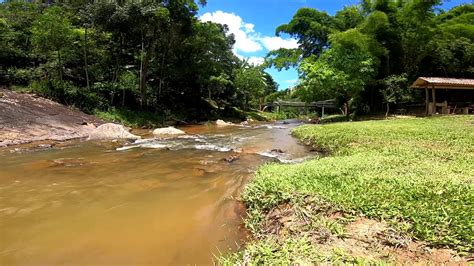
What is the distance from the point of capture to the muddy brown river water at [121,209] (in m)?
4.03

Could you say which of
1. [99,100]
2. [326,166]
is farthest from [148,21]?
[326,166]

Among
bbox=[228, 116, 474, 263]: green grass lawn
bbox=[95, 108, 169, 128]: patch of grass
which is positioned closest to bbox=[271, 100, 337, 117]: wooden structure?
bbox=[95, 108, 169, 128]: patch of grass

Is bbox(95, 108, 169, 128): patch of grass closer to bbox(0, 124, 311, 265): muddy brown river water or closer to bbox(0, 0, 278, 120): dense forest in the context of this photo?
bbox(0, 0, 278, 120): dense forest

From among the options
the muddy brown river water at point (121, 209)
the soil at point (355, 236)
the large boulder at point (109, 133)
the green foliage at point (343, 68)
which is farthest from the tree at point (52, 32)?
the soil at point (355, 236)

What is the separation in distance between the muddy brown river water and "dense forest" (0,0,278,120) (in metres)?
12.8

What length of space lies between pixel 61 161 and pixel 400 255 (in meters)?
8.97

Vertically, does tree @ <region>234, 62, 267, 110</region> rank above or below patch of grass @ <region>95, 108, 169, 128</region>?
above

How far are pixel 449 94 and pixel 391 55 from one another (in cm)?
488

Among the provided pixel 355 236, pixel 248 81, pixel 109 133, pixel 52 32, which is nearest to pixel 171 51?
pixel 52 32

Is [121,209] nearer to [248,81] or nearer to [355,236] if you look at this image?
[355,236]

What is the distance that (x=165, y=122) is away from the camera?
25.1m

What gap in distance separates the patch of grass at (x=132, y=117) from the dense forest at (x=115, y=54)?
58cm

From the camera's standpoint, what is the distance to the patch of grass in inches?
846

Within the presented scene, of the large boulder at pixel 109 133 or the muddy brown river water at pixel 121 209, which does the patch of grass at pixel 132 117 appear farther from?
the muddy brown river water at pixel 121 209
